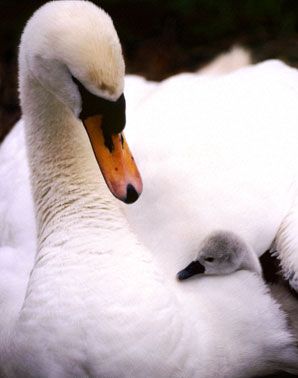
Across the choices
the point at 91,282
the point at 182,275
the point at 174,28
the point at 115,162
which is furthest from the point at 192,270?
the point at 174,28

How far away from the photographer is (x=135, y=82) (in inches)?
178

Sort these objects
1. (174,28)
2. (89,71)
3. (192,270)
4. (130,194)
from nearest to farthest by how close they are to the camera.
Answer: (89,71)
(130,194)
(192,270)
(174,28)

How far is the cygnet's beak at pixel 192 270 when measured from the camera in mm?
3125

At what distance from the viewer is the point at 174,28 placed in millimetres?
5887

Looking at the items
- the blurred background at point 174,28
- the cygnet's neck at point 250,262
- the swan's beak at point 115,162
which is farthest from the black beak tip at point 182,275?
the blurred background at point 174,28

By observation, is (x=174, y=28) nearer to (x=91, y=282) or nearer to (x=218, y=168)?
(x=218, y=168)

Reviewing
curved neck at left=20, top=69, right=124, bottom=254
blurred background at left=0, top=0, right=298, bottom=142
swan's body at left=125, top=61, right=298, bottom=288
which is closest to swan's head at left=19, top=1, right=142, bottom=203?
curved neck at left=20, top=69, right=124, bottom=254

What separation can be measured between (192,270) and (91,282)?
360 mm

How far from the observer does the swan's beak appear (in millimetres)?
2859

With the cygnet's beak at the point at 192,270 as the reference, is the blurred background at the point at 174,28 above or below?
below

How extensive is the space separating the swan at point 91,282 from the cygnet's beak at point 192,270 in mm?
37

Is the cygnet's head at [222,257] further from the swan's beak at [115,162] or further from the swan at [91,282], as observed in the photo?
the swan's beak at [115,162]

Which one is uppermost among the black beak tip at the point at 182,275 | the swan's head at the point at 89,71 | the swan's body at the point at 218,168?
the swan's head at the point at 89,71

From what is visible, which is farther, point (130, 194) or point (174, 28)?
point (174, 28)
